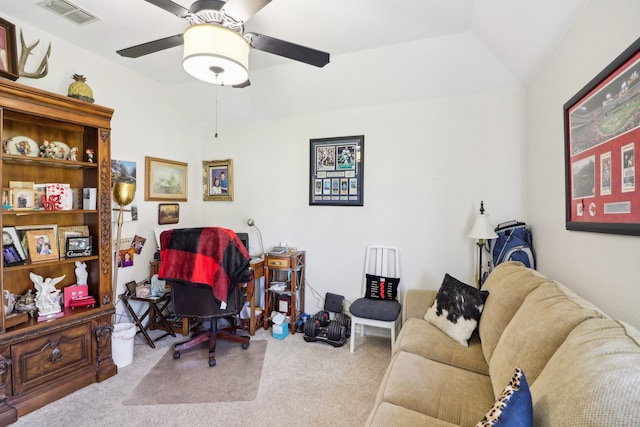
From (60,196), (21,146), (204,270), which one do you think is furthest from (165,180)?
(204,270)

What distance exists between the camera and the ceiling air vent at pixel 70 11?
81.9 inches

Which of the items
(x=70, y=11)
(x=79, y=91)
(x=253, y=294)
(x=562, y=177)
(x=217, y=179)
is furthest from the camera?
(x=217, y=179)

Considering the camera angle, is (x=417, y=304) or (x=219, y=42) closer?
(x=219, y=42)

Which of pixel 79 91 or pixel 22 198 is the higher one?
pixel 79 91

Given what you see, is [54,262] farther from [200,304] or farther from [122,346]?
[200,304]

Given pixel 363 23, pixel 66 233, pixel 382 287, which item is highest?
pixel 363 23

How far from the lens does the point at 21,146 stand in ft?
7.13

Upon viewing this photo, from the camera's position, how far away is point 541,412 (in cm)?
87

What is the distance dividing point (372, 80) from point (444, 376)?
2.61 metres

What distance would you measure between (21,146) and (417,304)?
329cm

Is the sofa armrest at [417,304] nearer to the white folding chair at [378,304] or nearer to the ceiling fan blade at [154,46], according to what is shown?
the white folding chair at [378,304]

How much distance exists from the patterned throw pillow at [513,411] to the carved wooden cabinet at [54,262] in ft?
8.79

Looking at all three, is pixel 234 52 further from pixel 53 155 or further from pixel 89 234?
pixel 89 234

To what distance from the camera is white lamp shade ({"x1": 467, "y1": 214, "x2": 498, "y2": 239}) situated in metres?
2.58
